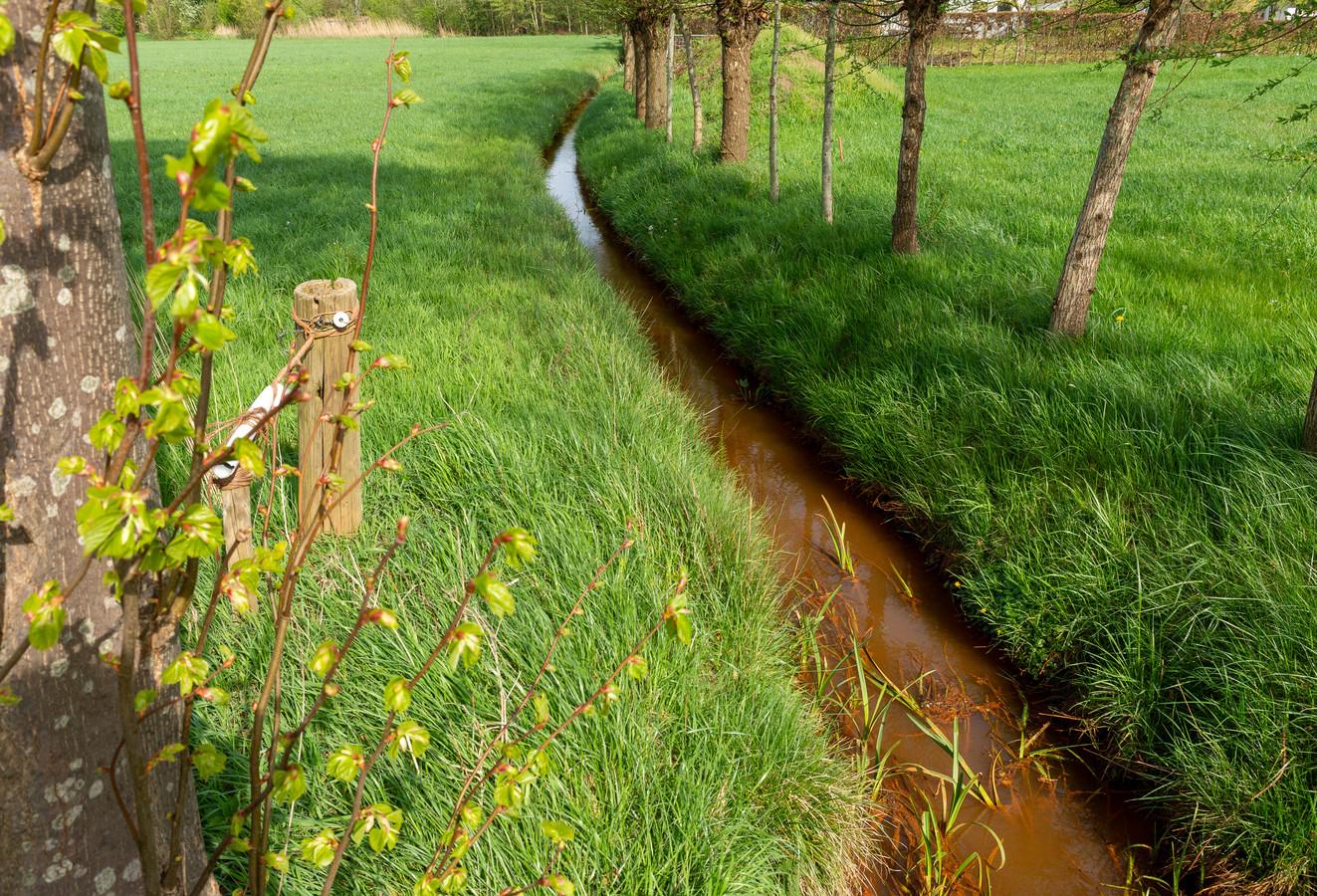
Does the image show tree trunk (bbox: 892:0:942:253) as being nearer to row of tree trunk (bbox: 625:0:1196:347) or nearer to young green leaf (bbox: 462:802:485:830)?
row of tree trunk (bbox: 625:0:1196:347)

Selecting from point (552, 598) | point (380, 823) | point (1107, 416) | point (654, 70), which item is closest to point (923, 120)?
point (1107, 416)

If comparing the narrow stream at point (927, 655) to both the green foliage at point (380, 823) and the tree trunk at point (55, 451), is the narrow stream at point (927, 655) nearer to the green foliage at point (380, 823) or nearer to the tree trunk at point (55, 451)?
the green foliage at point (380, 823)

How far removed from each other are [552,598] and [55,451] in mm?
1999

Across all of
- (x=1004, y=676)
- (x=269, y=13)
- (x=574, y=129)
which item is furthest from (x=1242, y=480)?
(x=574, y=129)

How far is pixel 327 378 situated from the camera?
2723mm

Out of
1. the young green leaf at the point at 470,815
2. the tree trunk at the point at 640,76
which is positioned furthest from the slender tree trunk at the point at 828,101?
the tree trunk at the point at 640,76

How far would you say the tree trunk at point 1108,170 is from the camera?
392 cm

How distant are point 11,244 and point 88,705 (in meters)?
0.61

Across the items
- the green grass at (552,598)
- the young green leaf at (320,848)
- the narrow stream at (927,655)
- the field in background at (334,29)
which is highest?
the field in background at (334,29)

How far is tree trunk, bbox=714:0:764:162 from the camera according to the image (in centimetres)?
902

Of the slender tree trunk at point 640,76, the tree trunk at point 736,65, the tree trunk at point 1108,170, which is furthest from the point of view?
the slender tree trunk at point 640,76

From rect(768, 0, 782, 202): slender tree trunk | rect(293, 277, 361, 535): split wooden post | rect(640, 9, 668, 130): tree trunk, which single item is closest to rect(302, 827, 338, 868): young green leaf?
rect(293, 277, 361, 535): split wooden post

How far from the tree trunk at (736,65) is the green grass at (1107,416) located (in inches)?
40.0

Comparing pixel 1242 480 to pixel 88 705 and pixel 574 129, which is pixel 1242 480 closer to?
pixel 88 705
